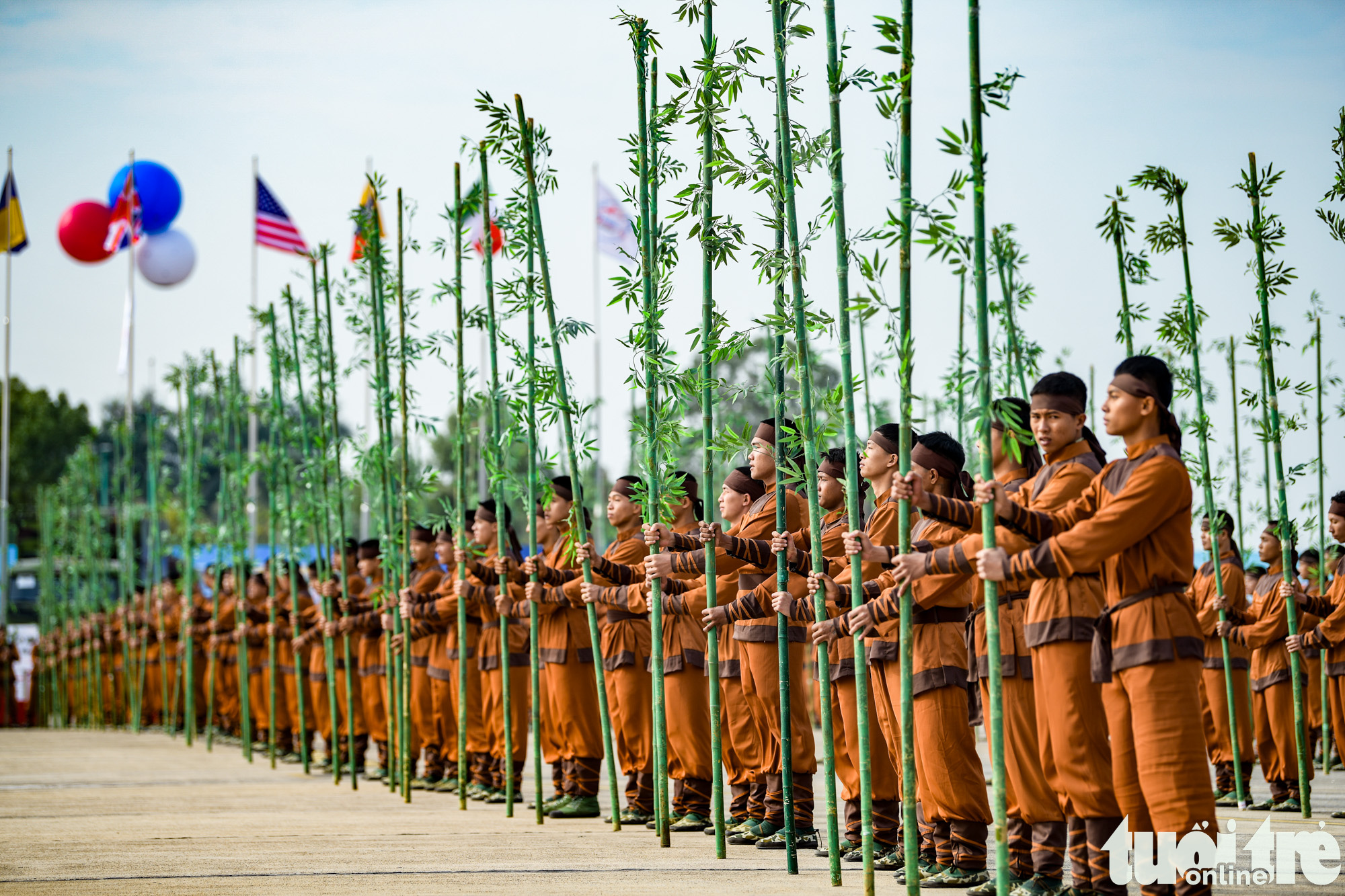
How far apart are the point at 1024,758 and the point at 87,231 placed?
21.2 meters

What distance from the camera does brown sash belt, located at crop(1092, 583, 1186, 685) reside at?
4.56 meters

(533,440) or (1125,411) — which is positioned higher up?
(533,440)

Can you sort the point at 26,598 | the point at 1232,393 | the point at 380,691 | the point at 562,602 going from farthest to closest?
the point at 26,598, the point at 380,691, the point at 1232,393, the point at 562,602


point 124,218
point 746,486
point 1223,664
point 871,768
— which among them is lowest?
point 871,768

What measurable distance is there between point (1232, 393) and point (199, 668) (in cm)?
1479

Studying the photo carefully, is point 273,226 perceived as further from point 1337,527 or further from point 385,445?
point 1337,527

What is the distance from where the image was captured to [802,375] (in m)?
5.38

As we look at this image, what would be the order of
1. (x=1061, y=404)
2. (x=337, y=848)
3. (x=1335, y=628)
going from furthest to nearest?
(x=1335, y=628) < (x=337, y=848) < (x=1061, y=404)

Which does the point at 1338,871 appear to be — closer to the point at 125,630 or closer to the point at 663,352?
the point at 663,352

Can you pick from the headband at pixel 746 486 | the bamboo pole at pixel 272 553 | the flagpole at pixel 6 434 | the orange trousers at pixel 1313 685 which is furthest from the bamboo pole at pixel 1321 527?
the flagpole at pixel 6 434

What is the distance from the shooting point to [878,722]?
642 cm

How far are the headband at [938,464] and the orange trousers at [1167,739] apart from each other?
1472 millimetres

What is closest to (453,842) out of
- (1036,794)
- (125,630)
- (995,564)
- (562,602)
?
(562,602)

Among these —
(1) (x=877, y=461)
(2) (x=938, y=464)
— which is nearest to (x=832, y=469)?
(1) (x=877, y=461)
